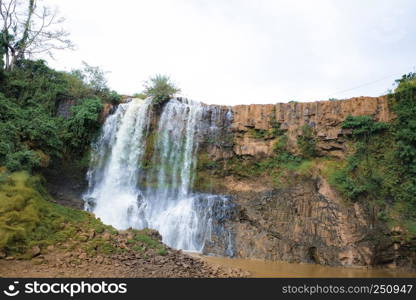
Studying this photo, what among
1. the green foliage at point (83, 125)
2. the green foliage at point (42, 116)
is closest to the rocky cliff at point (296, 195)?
the green foliage at point (83, 125)

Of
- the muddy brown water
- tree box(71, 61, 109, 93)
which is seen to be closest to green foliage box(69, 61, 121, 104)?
tree box(71, 61, 109, 93)

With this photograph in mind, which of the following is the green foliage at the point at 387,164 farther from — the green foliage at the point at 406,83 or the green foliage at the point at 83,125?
the green foliage at the point at 83,125

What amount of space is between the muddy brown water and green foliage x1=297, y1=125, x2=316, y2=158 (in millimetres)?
6068

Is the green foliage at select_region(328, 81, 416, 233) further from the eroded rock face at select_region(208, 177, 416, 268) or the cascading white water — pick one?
the cascading white water

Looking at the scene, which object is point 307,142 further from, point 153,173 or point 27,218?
point 27,218

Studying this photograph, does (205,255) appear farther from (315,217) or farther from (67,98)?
(67,98)

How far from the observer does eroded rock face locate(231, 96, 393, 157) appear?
1580cm

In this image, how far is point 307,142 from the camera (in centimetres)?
1641

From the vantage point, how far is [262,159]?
55.4ft

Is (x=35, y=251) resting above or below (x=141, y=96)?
below

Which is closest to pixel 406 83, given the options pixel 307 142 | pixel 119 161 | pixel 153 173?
pixel 307 142

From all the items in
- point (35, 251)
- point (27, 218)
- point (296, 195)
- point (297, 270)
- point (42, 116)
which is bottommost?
point (297, 270)

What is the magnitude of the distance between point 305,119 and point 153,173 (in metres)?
8.38

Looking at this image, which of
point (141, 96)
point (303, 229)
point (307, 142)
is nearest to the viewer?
point (303, 229)
